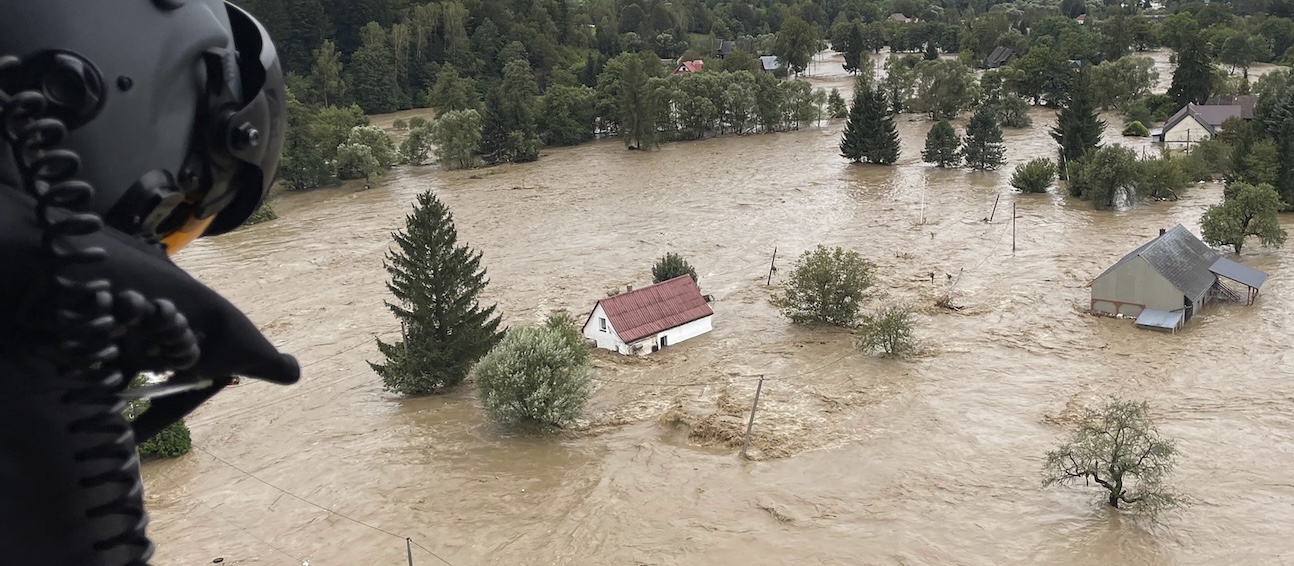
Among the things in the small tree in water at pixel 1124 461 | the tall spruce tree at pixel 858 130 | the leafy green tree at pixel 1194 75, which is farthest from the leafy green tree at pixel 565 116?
the small tree in water at pixel 1124 461

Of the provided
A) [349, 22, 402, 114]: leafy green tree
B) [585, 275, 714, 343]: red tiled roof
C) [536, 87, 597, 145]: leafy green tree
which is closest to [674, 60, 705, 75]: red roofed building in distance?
[536, 87, 597, 145]: leafy green tree

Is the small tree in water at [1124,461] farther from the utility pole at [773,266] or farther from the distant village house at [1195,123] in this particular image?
the distant village house at [1195,123]

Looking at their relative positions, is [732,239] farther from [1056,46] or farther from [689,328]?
[1056,46]

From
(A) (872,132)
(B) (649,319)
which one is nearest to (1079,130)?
(A) (872,132)

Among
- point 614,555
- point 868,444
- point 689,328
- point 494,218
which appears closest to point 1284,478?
point 868,444

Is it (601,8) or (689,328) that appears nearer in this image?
(689,328)
